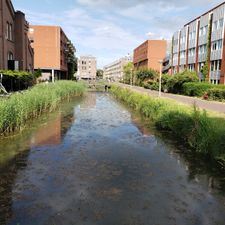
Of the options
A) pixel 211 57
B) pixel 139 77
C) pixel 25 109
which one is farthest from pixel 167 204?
pixel 139 77

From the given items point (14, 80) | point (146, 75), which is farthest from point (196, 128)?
point (146, 75)

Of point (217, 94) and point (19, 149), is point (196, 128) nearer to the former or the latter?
point (19, 149)

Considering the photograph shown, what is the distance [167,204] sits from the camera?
6934mm

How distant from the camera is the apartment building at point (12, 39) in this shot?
1334 inches

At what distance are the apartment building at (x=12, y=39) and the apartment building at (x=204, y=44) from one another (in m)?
26.8

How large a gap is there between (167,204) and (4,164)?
5.44m

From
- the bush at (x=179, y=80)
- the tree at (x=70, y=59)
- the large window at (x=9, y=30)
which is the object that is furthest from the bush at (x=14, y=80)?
the tree at (x=70, y=59)

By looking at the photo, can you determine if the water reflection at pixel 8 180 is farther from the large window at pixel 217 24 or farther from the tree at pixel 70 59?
the tree at pixel 70 59

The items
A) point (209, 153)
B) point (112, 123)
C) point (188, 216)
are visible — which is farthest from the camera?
point (112, 123)

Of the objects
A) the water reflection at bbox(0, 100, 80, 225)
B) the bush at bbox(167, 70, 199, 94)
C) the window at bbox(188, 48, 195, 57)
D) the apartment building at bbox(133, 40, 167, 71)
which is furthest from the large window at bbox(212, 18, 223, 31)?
the apartment building at bbox(133, 40, 167, 71)

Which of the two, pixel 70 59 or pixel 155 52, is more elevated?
pixel 155 52

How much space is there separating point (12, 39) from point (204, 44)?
29078 mm

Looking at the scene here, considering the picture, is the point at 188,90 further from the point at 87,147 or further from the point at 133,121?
the point at 87,147

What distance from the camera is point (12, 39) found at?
39938 mm
